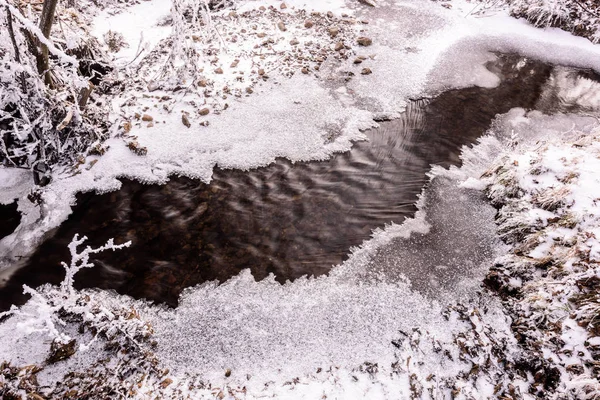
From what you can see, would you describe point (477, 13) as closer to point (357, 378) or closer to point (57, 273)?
point (357, 378)

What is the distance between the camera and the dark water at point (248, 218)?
3221 mm

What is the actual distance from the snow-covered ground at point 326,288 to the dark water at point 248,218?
155 mm

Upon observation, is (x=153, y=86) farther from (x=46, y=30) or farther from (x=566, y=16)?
(x=566, y=16)

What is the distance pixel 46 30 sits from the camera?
3107 mm

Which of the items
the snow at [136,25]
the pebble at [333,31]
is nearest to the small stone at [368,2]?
the pebble at [333,31]

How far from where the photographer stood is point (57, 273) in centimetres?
316

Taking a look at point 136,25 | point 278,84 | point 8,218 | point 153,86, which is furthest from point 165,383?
point 136,25

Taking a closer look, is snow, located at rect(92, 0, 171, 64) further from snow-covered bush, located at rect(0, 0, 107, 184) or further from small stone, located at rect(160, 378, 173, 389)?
small stone, located at rect(160, 378, 173, 389)

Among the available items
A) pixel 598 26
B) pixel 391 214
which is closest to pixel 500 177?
pixel 391 214

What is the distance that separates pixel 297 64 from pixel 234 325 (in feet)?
14.0

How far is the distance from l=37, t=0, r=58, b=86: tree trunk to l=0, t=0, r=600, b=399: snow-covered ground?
3.20 ft

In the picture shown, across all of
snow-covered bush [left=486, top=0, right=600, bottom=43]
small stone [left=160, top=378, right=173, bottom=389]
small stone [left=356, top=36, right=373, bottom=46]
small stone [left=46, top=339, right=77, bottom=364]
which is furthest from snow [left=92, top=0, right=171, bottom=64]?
snow-covered bush [left=486, top=0, right=600, bottom=43]

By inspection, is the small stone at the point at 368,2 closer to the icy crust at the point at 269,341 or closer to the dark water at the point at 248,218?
the dark water at the point at 248,218

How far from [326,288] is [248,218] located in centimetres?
117
